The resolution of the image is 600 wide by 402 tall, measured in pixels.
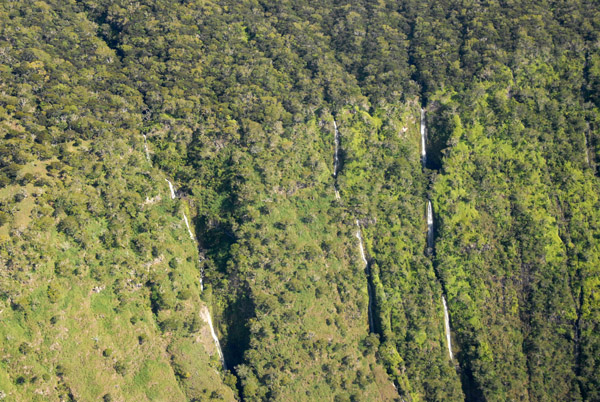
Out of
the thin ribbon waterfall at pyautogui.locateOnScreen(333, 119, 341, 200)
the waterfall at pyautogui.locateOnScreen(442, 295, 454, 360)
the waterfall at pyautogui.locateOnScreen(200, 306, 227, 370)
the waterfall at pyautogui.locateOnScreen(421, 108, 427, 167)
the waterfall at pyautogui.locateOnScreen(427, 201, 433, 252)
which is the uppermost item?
the waterfall at pyautogui.locateOnScreen(421, 108, 427, 167)

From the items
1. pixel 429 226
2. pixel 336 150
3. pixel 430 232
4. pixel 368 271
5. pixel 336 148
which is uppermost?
pixel 336 148

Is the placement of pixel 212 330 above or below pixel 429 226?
below

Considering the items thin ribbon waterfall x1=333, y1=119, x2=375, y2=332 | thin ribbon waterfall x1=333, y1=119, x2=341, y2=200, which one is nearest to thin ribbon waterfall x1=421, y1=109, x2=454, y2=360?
thin ribbon waterfall x1=333, y1=119, x2=375, y2=332

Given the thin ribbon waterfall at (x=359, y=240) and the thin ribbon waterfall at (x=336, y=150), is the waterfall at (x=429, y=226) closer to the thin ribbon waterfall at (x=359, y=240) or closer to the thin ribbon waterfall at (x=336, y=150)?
the thin ribbon waterfall at (x=359, y=240)

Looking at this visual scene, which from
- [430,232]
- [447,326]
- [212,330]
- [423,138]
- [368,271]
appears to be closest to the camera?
[212,330]

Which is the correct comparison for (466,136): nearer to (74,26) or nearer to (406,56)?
(406,56)

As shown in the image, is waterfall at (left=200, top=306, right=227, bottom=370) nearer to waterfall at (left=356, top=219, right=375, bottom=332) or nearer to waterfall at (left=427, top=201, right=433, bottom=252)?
waterfall at (left=356, top=219, right=375, bottom=332)

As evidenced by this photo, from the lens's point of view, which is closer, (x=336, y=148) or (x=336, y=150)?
(x=336, y=150)

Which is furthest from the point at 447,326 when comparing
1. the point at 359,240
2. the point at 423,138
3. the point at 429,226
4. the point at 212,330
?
the point at 212,330

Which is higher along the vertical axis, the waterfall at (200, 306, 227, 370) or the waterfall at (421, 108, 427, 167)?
the waterfall at (421, 108, 427, 167)

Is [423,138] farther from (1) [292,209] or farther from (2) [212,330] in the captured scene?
(2) [212,330]
